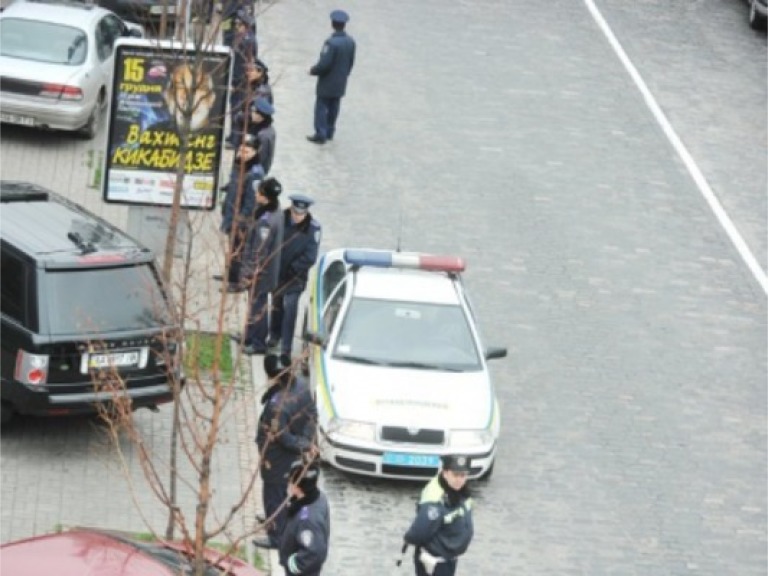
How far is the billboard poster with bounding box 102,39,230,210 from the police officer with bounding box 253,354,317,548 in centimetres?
489

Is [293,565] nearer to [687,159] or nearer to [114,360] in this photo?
[114,360]

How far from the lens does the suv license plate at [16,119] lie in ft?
87.7

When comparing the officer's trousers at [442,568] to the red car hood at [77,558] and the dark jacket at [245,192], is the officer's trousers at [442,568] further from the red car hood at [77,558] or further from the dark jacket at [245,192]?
the dark jacket at [245,192]

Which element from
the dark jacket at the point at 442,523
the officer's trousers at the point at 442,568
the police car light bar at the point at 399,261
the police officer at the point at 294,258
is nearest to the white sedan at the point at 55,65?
the police officer at the point at 294,258

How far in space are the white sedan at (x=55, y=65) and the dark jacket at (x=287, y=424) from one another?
9454 millimetres

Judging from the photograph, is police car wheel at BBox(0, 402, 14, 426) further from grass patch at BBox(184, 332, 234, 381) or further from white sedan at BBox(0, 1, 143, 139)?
white sedan at BBox(0, 1, 143, 139)

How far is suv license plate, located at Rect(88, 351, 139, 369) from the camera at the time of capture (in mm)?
18922

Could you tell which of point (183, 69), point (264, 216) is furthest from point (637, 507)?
point (183, 69)

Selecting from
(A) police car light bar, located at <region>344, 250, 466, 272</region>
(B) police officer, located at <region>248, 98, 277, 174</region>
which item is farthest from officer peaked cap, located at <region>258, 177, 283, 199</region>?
(B) police officer, located at <region>248, 98, 277, 174</region>

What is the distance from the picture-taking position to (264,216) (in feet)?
71.7

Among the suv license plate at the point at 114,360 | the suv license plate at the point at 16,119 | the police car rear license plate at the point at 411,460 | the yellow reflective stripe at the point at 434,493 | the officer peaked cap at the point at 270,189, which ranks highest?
the officer peaked cap at the point at 270,189

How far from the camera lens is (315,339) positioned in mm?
20688

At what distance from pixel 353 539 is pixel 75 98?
9.68 metres

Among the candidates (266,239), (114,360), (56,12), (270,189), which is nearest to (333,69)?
(56,12)
